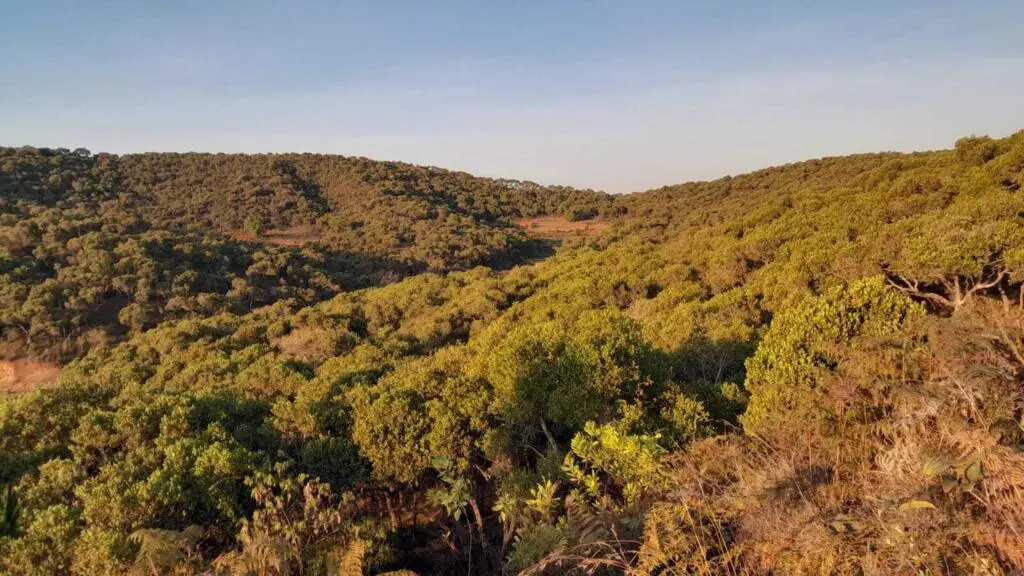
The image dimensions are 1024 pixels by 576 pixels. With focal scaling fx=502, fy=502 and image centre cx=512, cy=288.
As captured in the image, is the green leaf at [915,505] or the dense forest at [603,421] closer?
the green leaf at [915,505]

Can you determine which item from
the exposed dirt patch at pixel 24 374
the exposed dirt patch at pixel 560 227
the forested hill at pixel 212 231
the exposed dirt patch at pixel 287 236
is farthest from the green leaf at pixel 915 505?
the exposed dirt patch at pixel 287 236

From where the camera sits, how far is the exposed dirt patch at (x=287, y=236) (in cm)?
5964

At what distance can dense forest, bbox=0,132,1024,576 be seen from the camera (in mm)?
4168

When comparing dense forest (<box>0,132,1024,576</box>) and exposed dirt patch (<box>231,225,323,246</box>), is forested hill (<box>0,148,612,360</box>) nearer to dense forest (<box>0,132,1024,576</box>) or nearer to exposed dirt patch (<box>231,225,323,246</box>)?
exposed dirt patch (<box>231,225,323,246</box>)

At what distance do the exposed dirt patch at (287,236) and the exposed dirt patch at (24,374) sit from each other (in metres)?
30.1

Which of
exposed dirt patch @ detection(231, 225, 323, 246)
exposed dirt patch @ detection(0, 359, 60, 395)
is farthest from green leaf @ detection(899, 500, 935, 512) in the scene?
exposed dirt patch @ detection(231, 225, 323, 246)

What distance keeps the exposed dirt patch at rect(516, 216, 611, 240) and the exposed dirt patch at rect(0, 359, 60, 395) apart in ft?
158

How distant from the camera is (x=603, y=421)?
9750mm

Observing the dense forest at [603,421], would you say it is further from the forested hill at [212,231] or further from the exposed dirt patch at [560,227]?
the exposed dirt patch at [560,227]

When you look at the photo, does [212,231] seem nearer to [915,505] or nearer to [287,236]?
[287,236]

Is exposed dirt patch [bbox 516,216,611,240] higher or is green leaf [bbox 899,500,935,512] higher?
exposed dirt patch [bbox 516,216,611,240]

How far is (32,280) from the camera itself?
1373 inches

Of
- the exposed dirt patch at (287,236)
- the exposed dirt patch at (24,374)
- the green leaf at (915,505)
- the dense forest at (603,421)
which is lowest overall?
the exposed dirt patch at (24,374)

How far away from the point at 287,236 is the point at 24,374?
122ft
